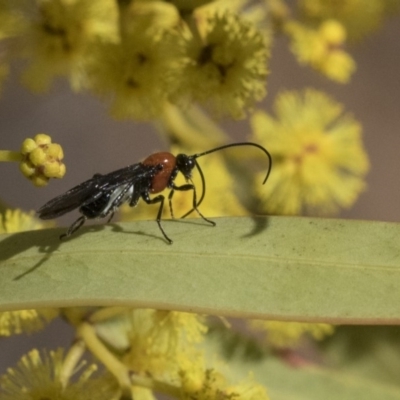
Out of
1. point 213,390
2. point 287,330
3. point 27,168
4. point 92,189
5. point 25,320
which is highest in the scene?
point 27,168

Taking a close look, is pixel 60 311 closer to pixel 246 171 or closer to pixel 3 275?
pixel 3 275

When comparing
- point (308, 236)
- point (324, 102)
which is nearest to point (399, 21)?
point (324, 102)

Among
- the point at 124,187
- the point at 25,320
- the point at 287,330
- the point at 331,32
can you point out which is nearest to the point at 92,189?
the point at 124,187

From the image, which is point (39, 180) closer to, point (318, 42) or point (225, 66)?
point (225, 66)

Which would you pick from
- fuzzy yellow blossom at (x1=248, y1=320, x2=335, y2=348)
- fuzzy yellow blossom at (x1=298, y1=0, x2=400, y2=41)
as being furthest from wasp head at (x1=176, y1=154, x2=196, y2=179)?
fuzzy yellow blossom at (x1=298, y1=0, x2=400, y2=41)

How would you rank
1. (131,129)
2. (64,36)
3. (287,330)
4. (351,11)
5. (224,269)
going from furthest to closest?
(131,129) → (351,11) → (287,330) → (64,36) → (224,269)

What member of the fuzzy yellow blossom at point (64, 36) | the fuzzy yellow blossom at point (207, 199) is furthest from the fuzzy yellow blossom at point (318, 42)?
the fuzzy yellow blossom at point (64, 36)

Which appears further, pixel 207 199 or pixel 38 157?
pixel 207 199
